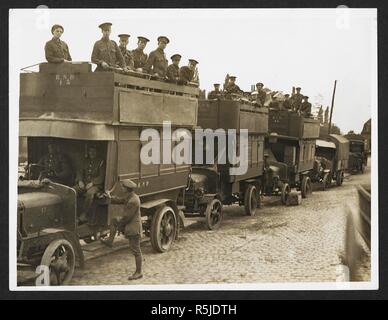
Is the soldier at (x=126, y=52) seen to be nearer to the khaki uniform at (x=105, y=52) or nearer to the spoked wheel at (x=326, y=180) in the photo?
the khaki uniform at (x=105, y=52)

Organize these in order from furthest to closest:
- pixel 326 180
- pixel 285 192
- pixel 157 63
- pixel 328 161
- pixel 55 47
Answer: pixel 328 161, pixel 326 180, pixel 285 192, pixel 157 63, pixel 55 47

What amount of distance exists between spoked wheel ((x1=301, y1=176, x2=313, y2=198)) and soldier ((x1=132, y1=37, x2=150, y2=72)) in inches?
267

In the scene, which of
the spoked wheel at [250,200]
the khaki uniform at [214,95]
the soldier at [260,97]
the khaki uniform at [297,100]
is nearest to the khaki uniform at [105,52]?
the khaki uniform at [214,95]

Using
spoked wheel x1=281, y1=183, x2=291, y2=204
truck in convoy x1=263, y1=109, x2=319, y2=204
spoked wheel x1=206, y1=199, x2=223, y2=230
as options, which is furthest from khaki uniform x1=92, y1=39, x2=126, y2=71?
spoked wheel x1=281, y1=183, x2=291, y2=204

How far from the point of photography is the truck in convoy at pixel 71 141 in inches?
304

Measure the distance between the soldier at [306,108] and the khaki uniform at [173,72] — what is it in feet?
10.5

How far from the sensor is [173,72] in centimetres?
952

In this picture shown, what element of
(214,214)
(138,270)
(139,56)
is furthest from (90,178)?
(214,214)

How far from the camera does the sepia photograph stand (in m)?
8.03

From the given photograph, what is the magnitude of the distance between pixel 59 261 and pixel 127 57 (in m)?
3.38

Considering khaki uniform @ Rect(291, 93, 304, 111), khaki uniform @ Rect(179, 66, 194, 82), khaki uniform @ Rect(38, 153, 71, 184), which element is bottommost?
khaki uniform @ Rect(38, 153, 71, 184)

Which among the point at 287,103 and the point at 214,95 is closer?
the point at 214,95

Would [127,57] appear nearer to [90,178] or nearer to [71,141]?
[71,141]

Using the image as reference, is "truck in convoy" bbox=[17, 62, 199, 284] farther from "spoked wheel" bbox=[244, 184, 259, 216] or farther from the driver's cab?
"spoked wheel" bbox=[244, 184, 259, 216]
